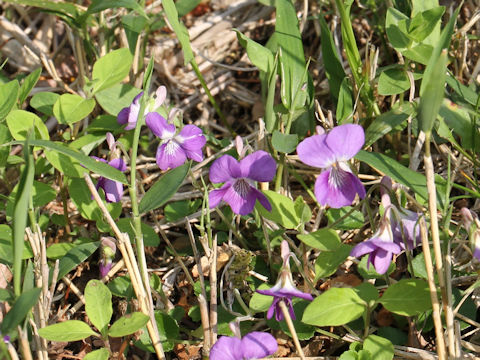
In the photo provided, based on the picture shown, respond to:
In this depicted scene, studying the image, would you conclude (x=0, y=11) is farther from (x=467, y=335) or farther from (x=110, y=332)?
(x=467, y=335)

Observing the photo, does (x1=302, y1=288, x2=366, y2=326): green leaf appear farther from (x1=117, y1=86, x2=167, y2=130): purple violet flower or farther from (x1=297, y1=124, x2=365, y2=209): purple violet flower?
(x1=117, y1=86, x2=167, y2=130): purple violet flower

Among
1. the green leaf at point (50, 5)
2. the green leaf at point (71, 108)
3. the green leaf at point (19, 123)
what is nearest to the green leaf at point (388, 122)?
the green leaf at point (71, 108)

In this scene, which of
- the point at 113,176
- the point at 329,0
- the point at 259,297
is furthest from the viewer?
the point at 329,0

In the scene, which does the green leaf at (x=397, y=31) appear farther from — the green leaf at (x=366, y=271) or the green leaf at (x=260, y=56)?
the green leaf at (x=366, y=271)

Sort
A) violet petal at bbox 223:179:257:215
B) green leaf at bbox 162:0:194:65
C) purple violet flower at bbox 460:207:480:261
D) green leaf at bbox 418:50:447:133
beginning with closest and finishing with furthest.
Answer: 1. green leaf at bbox 418:50:447:133
2. purple violet flower at bbox 460:207:480:261
3. violet petal at bbox 223:179:257:215
4. green leaf at bbox 162:0:194:65

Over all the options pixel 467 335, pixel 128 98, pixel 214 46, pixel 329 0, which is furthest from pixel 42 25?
pixel 467 335

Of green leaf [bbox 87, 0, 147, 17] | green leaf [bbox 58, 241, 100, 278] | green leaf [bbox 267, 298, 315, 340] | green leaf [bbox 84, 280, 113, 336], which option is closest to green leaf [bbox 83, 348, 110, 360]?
green leaf [bbox 84, 280, 113, 336]
